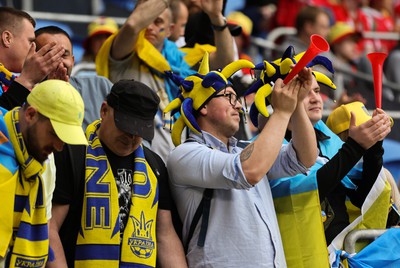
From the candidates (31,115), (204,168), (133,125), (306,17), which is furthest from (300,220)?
(306,17)

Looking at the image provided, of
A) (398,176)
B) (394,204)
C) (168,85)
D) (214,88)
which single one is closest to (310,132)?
(214,88)

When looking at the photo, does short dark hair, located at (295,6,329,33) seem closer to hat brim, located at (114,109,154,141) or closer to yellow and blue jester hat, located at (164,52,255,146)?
yellow and blue jester hat, located at (164,52,255,146)

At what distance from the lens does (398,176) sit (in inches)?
370

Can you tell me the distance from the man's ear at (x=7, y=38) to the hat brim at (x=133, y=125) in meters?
0.98

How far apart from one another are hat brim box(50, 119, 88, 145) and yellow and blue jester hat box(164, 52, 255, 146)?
1.00 metres

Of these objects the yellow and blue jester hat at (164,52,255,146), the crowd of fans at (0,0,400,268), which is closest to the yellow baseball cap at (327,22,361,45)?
the crowd of fans at (0,0,400,268)

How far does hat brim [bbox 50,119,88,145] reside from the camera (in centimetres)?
463

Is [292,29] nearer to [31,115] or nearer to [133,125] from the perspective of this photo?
[133,125]

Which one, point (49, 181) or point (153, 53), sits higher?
point (49, 181)

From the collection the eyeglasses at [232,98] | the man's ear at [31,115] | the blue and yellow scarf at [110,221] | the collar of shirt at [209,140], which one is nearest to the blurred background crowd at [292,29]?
the eyeglasses at [232,98]

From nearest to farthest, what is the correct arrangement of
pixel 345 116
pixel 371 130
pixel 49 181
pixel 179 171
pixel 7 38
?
1. pixel 49 181
2. pixel 179 171
3. pixel 371 130
4. pixel 7 38
5. pixel 345 116

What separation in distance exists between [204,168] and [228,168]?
0.14 meters

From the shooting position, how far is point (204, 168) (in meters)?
5.33

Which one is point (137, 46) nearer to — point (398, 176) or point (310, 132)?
point (310, 132)
